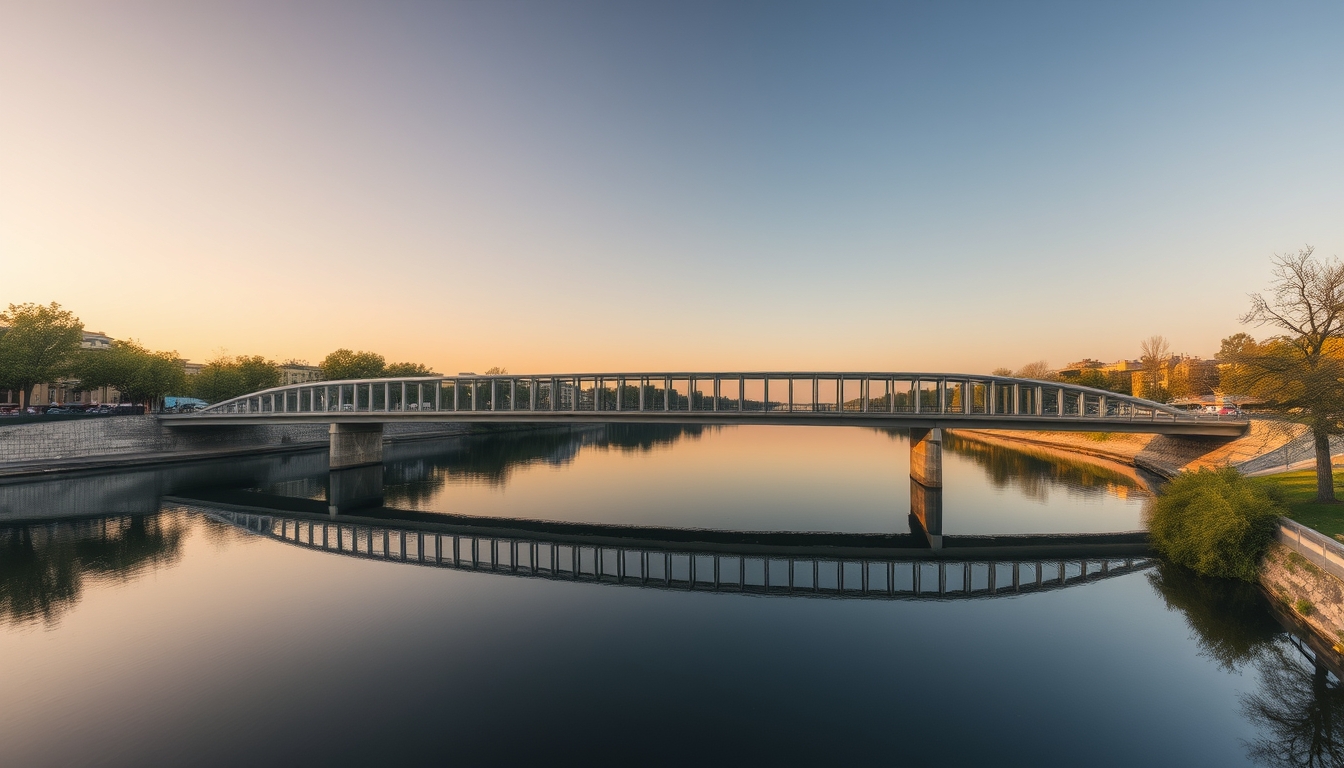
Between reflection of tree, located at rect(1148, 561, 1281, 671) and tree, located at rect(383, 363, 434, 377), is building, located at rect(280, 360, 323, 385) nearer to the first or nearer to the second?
tree, located at rect(383, 363, 434, 377)

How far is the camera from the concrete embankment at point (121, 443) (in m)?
43.9

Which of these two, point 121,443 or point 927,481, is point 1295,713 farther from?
point 121,443

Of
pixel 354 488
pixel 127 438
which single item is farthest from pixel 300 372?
pixel 354 488

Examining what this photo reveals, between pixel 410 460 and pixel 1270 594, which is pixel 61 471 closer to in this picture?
pixel 410 460

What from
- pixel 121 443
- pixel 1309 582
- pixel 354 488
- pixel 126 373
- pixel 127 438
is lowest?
pixel 354 488

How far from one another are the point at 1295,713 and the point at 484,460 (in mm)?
63607

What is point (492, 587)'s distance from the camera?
2084 centimetres

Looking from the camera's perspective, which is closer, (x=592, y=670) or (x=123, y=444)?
(x=592, y=670)

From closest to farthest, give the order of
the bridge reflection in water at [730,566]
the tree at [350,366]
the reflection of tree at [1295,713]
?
the reflection of tree at [1295,713], the bridge reflection in water at [730,566], the tree at [350,366]

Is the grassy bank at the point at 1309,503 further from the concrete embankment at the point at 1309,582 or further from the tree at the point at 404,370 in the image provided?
the tree at the point at 404,370

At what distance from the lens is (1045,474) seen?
4969 centimetres

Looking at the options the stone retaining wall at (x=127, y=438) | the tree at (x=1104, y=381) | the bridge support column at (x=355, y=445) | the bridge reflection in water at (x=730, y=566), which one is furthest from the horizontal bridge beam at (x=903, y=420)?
the tree at (x=1104, y=381)

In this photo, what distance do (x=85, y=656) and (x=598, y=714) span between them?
49.1 feet

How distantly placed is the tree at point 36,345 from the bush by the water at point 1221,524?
303 feet
